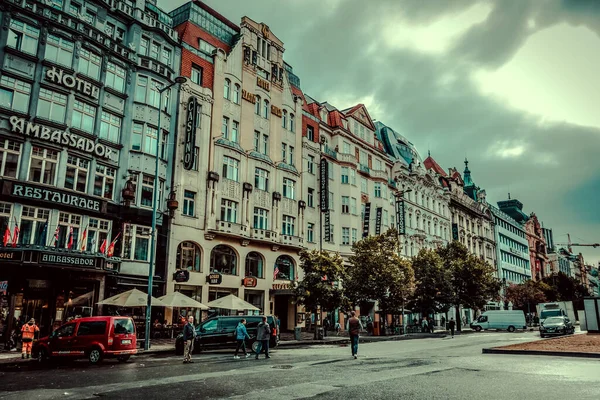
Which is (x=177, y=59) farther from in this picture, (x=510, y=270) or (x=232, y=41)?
(x=510, y=270)

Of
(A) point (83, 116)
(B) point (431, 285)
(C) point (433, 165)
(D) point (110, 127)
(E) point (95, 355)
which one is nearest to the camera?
(E) point (95, 355)

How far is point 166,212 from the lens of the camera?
31.9m

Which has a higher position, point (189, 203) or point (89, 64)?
point (89, 64)

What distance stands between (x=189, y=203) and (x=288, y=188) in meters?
11.3

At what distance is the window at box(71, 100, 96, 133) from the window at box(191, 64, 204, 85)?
914cm

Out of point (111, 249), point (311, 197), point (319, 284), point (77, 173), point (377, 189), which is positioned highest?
point (377, 189)

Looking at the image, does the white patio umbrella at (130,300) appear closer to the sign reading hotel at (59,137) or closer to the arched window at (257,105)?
the sign reading hotel at (59,137)

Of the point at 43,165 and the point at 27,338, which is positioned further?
the point at 43,165

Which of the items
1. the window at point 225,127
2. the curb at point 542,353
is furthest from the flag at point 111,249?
the curb at point 542,353

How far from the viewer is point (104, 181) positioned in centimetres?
2880

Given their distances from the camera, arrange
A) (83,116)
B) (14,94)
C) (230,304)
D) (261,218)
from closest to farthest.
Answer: (14,94), (83,116), (230,304), (261,218)

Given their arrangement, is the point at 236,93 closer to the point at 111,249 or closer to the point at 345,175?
the point at 345,175

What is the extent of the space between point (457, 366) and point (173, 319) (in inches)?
844

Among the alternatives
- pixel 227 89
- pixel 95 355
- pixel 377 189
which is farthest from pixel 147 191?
pixel 377 189
